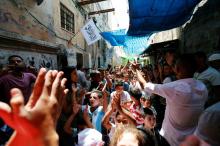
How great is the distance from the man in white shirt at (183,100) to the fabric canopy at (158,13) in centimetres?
325

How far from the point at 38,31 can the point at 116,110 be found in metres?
6.00

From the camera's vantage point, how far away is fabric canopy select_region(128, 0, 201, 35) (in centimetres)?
604

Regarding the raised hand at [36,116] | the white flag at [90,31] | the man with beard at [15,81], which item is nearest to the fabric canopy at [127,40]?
the white flag at [90,31]

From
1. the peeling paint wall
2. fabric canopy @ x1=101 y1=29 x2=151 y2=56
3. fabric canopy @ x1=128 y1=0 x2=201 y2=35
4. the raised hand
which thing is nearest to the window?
the peeling paint wall

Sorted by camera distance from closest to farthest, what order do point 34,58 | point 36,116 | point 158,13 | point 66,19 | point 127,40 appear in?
point 36,116 → point 158,13 → point 34,58 → point 66,19 → point 127,40

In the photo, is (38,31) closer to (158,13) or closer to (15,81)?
(158,13)

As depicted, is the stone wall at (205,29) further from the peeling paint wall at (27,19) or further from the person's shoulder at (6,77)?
the peeling paint wall at (27,19)

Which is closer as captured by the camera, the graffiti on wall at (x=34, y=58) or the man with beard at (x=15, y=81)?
the man with beard at (x=15, y=81)

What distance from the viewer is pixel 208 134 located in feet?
6.08

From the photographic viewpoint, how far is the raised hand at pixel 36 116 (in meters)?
0.77

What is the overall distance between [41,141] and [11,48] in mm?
6515

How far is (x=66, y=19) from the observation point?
12680mm

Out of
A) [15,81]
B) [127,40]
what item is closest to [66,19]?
[127,40]

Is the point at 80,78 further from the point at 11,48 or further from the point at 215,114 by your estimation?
the point at 215,114
